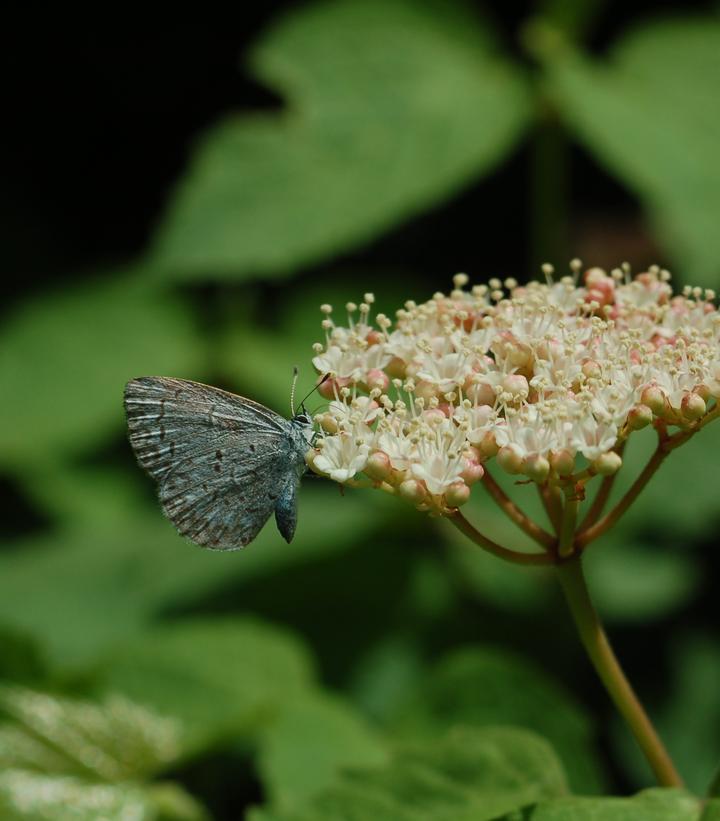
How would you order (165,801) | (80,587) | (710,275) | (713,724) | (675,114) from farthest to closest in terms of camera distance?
(80,587)
(713,724)
(675,114)
(710,275)
(165,801)

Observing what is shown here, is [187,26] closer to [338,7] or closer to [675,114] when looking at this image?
[338,7]

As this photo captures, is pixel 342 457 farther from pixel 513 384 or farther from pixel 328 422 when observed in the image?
pixel 513 384

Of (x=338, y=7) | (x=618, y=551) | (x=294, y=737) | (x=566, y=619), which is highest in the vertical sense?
(x=338, y=7)

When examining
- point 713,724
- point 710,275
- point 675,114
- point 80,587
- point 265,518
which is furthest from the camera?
point 80,587

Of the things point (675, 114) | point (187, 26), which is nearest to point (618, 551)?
point (675, 114)

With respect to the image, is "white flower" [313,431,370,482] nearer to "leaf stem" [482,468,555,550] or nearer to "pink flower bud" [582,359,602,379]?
"leaf stem" [482,468,555,550]

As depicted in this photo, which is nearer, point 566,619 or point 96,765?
point 96,765

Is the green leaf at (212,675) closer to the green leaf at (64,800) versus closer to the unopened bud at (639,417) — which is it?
the green leaf at (64,800)
